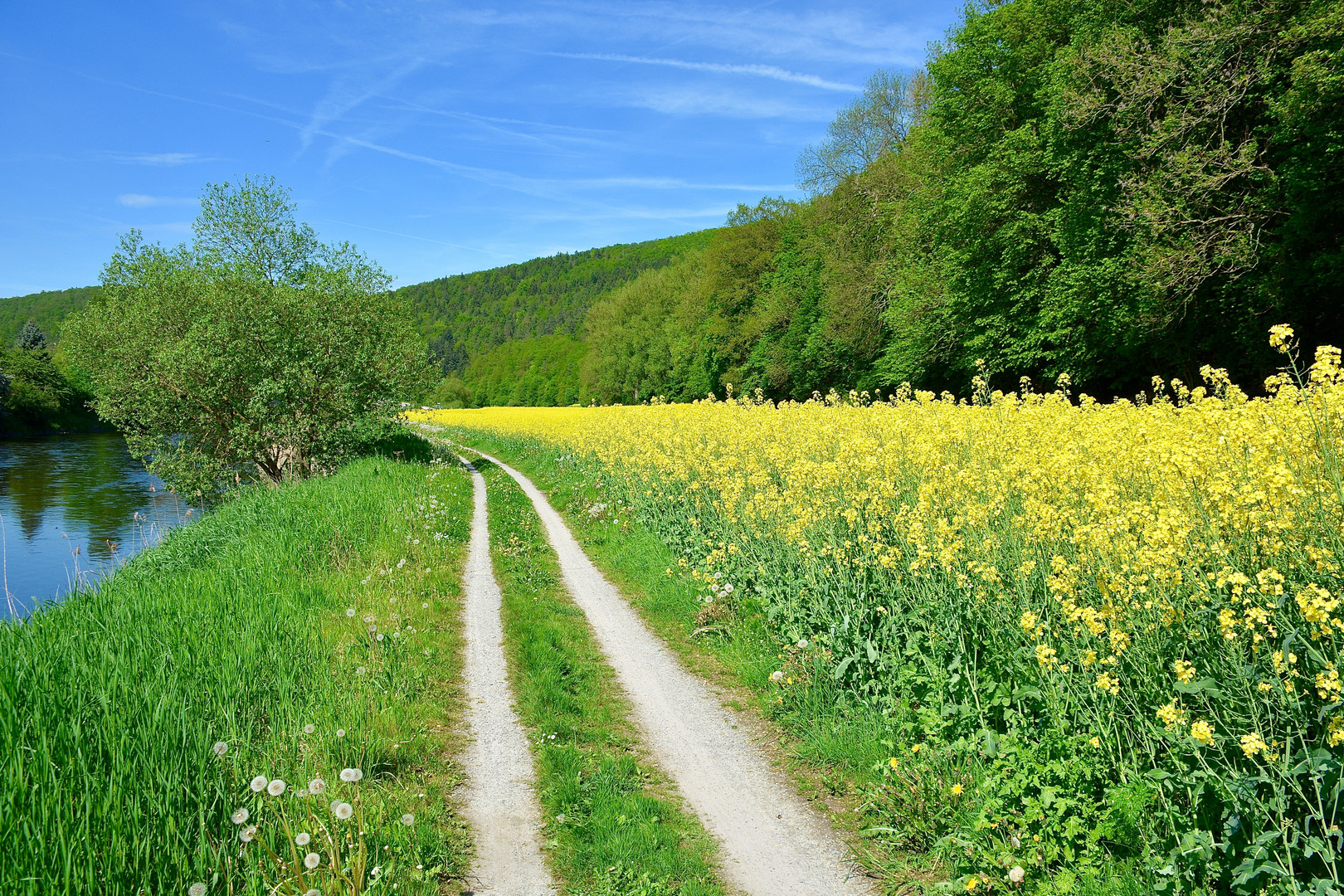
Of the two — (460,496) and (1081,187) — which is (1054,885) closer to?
(460,496)

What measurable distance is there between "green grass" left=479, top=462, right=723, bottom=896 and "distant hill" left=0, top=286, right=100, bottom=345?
559 ft

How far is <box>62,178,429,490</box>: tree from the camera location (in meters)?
20.3

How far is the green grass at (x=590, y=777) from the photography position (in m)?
4.15

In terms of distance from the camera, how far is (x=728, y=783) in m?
5.20

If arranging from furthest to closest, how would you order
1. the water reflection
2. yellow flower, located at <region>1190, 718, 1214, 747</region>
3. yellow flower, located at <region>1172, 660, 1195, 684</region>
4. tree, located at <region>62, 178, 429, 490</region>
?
tree, located at <region>62, 178, 429, 490</region>
the water reflection
yellow flower, located at <region>1172, 660, 1195, 684</region>
yellow flower, located at <region>1190, 718, 1214, 747</region>

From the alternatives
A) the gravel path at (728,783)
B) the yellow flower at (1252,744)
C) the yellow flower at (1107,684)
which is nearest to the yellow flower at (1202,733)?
the yellow flower at (1252,744)

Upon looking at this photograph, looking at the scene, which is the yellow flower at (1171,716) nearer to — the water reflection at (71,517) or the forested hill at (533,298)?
the water reflection at (71,517)

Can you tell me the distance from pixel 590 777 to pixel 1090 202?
73.6 feet

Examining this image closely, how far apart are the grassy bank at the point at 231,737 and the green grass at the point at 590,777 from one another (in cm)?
70

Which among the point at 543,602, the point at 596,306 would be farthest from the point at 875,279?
the point at 596,306

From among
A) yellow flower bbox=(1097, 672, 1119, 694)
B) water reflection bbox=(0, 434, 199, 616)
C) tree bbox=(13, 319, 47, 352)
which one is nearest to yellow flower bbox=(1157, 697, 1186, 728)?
yellow flower bbox=(1097, 672, 1119, 694)

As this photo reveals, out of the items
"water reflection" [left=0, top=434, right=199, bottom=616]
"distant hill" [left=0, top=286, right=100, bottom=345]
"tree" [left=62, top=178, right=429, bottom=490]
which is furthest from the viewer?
"distant hill" [left=0, top=286, right=100, bottom=345]

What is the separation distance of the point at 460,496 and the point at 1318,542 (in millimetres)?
16269

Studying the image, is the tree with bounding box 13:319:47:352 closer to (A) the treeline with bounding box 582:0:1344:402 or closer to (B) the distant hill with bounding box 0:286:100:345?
(B) the distant hill with bounding box 0:286:100:345
